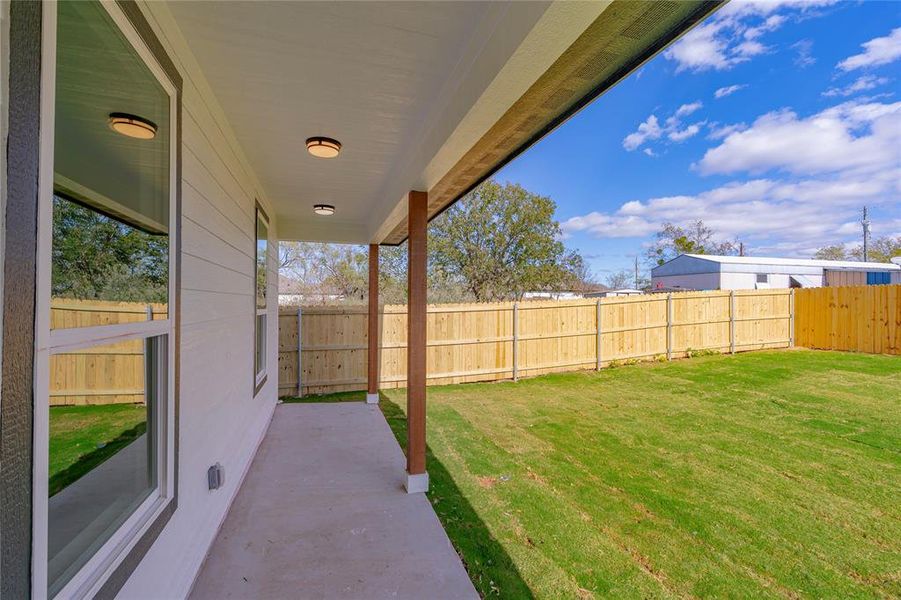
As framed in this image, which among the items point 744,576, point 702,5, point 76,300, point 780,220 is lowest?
point 744,576

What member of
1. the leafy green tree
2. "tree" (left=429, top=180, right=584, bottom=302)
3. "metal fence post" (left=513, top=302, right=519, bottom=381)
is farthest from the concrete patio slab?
"tree" (left=429, top=180, right=584, bottom=302)

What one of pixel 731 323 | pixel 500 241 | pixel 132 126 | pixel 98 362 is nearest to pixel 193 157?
pixel 132 126

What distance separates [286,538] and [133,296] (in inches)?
77.1

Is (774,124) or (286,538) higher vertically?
(774,124)

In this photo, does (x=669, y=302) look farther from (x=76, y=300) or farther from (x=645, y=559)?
(x=76, y=300)

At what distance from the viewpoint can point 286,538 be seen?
260 cm

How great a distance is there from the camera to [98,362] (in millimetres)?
1260

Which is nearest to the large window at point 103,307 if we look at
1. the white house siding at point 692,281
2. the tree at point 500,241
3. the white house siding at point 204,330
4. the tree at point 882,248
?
the white house siding at point 204,330

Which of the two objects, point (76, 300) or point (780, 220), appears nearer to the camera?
point (76, 300)

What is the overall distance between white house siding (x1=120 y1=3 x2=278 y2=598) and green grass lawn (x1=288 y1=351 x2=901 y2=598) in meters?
1.56

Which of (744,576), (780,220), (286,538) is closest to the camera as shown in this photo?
(744,576)

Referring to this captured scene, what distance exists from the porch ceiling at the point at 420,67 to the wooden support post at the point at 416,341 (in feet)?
0.93

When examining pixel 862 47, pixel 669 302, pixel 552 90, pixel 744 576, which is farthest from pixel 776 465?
pixel 862 47

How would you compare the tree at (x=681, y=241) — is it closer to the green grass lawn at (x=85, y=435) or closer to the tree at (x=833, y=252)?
the tree at (x=833, y=252)
